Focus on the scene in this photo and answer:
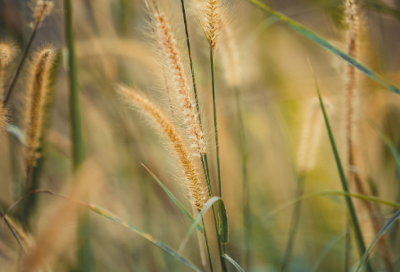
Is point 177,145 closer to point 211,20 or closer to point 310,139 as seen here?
point 211,20

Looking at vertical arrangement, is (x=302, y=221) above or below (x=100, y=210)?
below

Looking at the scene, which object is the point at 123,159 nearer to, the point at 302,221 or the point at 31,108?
the point at 31,108

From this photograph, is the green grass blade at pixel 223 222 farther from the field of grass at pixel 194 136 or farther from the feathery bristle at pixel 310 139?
the feathery bristle at pixel 310 139

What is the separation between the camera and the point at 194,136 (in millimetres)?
269

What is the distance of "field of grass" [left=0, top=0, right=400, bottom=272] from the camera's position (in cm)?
29

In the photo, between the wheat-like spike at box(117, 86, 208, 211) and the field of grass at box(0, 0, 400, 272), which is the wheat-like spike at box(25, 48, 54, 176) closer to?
the field of grass at box(0, 0, 400, 272)

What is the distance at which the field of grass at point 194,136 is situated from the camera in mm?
290

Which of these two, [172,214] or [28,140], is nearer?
[28,140]

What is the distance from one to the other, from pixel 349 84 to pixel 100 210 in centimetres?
40

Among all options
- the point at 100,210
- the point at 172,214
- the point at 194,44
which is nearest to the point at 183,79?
the point at 100,210

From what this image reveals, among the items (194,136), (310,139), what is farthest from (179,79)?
(310,139)

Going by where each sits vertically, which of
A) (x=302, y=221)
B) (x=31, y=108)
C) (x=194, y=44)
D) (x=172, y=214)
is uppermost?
(x=194, y=44)

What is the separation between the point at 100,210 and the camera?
266mm

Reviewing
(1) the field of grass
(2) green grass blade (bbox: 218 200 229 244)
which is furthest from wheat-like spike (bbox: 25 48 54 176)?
(2) green grass blade (bbox: 218 200 229 244)
